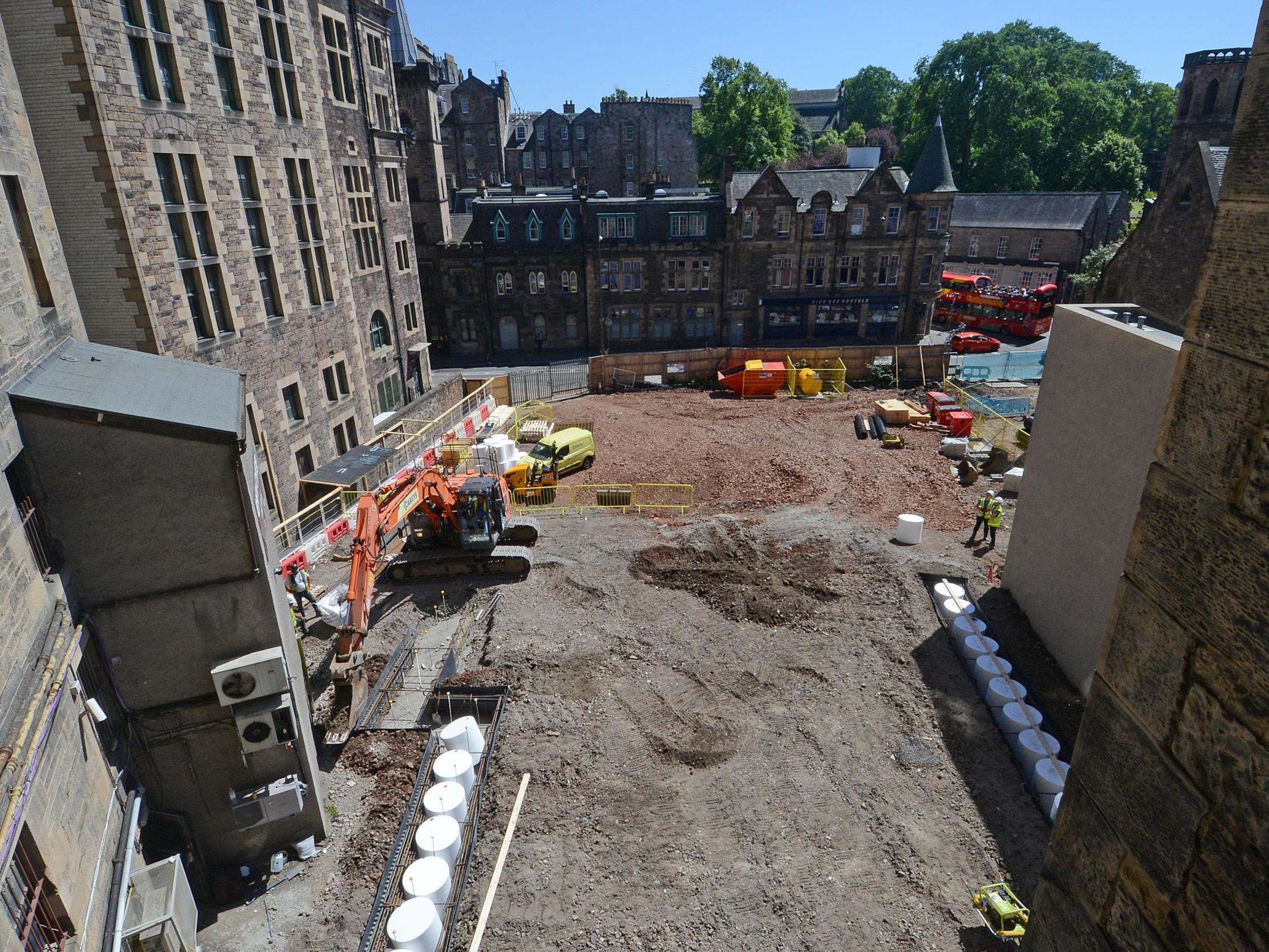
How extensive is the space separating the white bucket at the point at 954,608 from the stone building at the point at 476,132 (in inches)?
2371

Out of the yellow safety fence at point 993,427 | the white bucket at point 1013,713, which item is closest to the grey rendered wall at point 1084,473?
the white bucket at point 1013,713

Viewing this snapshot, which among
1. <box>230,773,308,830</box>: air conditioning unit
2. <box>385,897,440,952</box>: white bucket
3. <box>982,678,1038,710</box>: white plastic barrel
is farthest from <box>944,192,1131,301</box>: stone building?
<box>230,773,308,830</box>: air conditioning unit

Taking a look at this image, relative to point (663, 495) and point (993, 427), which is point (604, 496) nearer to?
point (663, 495)

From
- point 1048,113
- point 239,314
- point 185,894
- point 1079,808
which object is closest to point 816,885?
point 185,894

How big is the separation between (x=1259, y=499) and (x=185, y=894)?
12.6m

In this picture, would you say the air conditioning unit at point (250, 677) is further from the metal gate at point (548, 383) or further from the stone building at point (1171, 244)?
the metal gate at point (548, 383)

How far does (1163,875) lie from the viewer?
7.84 ft

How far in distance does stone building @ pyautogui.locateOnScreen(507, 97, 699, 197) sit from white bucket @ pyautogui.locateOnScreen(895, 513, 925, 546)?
176ft

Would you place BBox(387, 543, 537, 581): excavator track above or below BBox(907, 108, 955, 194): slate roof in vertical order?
below

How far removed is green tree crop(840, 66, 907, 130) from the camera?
346 feet

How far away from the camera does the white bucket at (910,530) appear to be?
21.4 meters

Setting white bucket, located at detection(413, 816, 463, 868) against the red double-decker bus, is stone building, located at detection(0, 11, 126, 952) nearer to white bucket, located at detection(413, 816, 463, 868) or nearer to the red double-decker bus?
white bucket, located at detection(413, 816, 463, 868)

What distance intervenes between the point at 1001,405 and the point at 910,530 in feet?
53.1

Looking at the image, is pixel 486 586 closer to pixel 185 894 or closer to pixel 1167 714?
pixel 185 894
